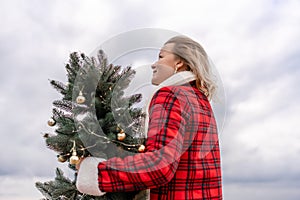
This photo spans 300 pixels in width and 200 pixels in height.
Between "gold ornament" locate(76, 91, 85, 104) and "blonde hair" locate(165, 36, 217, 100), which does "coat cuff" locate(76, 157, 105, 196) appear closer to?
"gold ornament" locate(76, 91, 85, 104)

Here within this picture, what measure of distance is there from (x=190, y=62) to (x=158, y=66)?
136 millimetres

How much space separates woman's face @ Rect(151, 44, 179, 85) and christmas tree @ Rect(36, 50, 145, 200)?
0.14 m

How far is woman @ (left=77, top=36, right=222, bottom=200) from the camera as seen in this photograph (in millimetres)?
1284

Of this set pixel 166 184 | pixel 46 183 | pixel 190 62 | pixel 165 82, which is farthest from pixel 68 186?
pixel 190 62

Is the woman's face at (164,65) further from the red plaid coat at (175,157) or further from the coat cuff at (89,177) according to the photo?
the coat cuff at (89,177)

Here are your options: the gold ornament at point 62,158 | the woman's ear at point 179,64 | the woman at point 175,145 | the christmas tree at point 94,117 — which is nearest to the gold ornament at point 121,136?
the christmas tree at point 94,117

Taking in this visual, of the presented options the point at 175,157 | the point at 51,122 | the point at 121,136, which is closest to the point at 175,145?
the point at 175,157

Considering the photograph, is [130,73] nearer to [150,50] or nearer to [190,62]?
[150,50]

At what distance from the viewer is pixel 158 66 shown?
158 cm

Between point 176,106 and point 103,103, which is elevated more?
point 103,103

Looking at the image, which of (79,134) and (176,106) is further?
(79,134)

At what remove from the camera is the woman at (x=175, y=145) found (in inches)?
50.6

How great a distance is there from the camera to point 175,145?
131 centimetres

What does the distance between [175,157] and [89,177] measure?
12.1 inches
